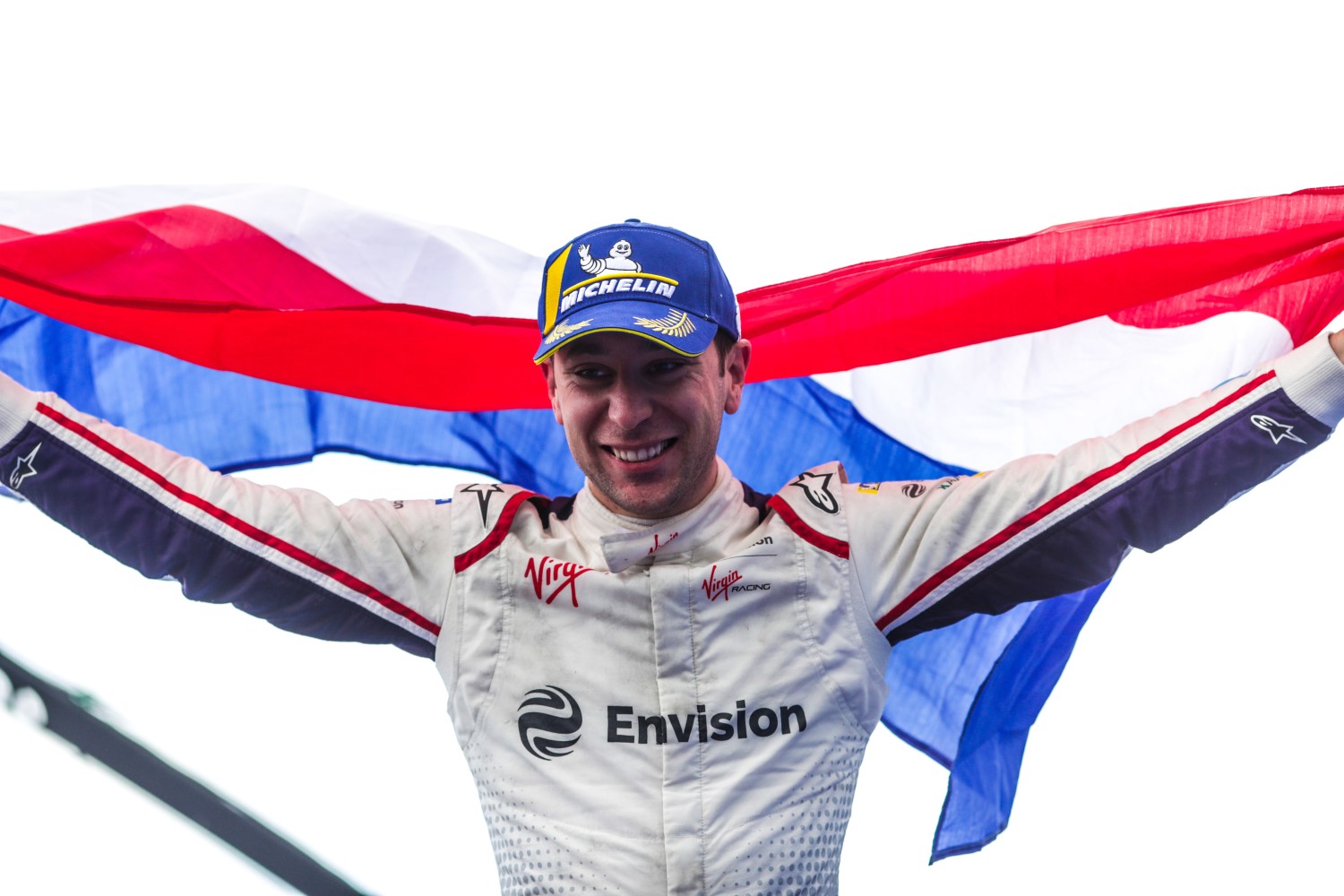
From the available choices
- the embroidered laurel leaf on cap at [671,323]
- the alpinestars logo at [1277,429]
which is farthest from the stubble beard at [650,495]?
the alpinestars logo at [1277,429]

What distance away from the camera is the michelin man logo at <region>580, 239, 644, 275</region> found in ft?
7.00

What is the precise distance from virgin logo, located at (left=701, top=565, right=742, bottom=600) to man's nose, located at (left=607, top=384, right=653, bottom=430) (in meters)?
0.28

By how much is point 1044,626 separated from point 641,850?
100 cm

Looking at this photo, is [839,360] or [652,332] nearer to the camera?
[652,332]

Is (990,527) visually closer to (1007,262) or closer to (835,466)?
(835,466)

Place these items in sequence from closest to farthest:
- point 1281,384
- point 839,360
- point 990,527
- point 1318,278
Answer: point 1281,384
point 990,527
point 1318,278
point 839,360

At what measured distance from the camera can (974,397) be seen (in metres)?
2.65

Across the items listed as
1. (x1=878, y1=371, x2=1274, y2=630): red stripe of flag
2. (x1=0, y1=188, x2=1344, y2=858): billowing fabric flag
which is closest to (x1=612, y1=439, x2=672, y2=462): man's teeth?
(x1=878, y1=371, x2=1274, y2=630): red stripe of flag

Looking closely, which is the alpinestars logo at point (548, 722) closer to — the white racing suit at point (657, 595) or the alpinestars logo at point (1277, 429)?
the white racing suit at point (657, 595)

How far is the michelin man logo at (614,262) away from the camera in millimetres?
2133

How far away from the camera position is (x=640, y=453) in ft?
6.94

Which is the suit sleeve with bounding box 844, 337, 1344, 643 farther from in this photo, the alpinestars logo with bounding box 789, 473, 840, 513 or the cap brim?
the cap brim

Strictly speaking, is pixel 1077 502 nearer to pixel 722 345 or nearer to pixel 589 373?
pixel 722 345

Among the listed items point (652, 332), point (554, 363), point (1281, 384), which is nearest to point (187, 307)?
point (554, 363)
